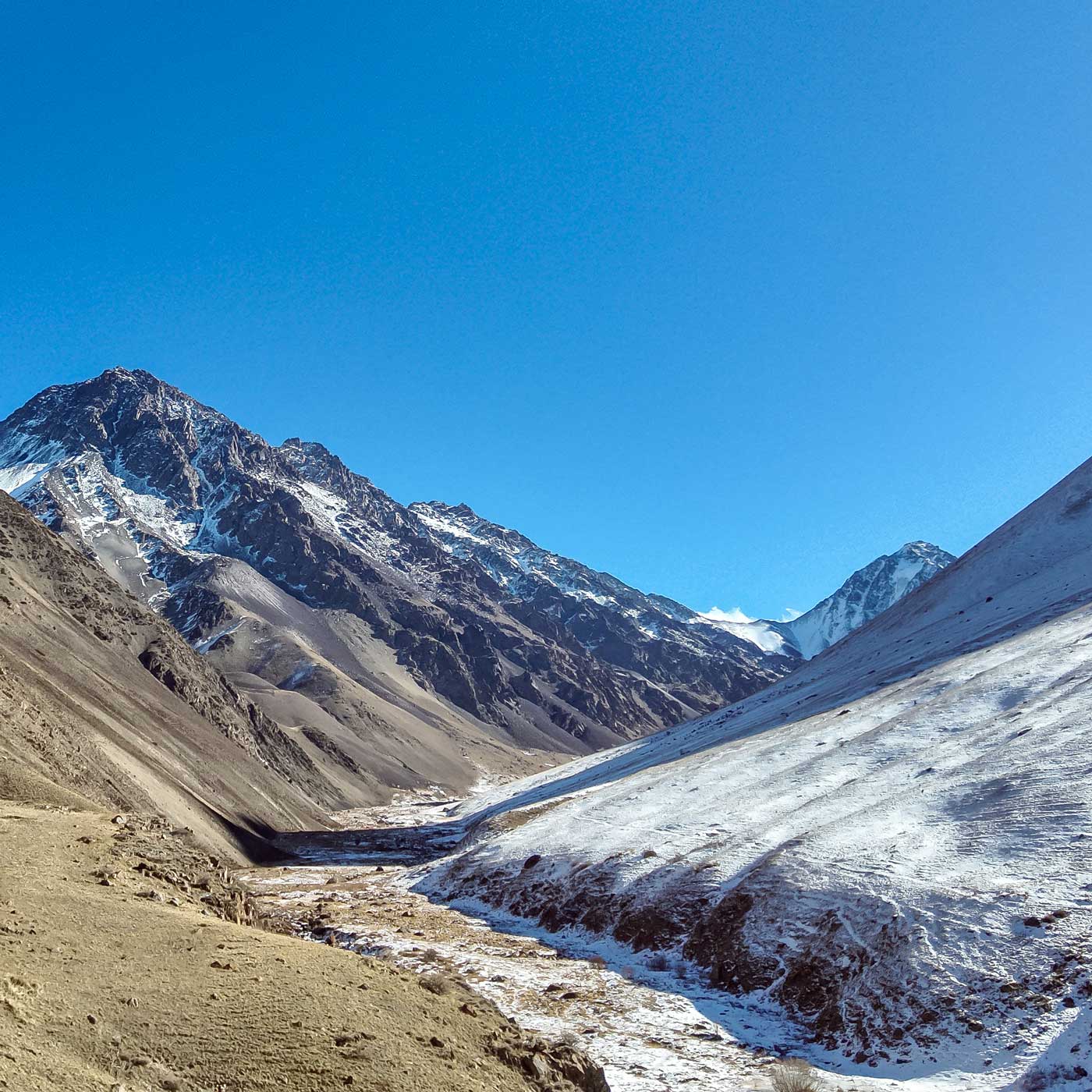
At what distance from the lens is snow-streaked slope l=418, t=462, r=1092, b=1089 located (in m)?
19.7

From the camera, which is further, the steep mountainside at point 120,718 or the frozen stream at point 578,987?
the steep mountainside at point 120,718

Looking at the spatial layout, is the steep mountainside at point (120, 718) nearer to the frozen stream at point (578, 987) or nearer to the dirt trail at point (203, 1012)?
the frozen stream at point (578, 987)

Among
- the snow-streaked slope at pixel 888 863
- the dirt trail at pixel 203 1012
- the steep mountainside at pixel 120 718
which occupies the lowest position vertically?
the snow-streaked slope at pixel 888 863

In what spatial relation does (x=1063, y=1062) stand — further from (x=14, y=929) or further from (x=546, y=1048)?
(x=14, y=929)

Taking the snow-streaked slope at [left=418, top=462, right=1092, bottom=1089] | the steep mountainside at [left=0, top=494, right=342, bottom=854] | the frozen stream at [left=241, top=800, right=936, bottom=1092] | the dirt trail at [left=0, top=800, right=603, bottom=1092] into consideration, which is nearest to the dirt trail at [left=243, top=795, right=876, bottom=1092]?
the frozen stream at [left=241, top=800, right=936, bottom=1092]

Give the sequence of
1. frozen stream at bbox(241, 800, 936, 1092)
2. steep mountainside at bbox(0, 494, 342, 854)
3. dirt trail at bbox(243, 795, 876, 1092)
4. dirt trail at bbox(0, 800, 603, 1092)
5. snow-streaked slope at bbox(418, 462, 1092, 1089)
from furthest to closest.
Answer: steep mountainside at bbox(0, 494, 342, 854) < snow-streaked slope at bbox(418, 462, 1092, 1089) < dirt trail at bbox(243, 795, 876, 1092) < frozen stream at bbox(241, 800, 936, 1092) < dirt trail at bbox(0, 800, 603, 1092)

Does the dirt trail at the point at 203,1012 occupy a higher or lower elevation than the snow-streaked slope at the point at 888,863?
higher

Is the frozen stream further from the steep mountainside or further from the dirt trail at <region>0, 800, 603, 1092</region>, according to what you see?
the steep mountainside

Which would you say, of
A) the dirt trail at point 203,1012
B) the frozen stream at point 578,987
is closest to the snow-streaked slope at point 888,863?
the frozen stream at point 578,987

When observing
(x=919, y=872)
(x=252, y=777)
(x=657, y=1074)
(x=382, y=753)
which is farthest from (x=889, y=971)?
(x=382, y=753)

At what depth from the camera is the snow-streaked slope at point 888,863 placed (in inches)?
777

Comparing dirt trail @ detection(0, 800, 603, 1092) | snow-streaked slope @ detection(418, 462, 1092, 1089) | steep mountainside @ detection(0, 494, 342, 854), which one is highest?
steep mountainside @ detection(0, 494, 342, 854)

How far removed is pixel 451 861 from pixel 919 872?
34140 mm

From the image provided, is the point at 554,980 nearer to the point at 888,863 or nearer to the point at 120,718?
the point at 888,863
